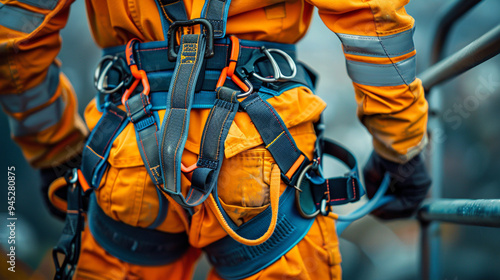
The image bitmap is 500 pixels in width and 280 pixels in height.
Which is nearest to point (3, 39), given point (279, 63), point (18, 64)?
point (18, 64)

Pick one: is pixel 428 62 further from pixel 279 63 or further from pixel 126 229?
pixel 126 229

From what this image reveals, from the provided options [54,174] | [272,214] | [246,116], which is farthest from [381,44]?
[54,174]

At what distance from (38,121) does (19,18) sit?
353 mm

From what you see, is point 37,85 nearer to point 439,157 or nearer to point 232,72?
point 232,72

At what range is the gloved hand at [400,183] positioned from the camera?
109 centimetres

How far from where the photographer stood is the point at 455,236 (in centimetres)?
268

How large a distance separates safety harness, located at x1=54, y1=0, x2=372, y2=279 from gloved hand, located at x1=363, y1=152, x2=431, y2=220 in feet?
0.46

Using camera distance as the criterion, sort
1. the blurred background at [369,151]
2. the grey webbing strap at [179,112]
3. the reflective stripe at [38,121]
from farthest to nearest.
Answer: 1. the blurred background at [369,151]
2. the reflective stripe at [38,121]
3. the grey webbing strap at [179,112]

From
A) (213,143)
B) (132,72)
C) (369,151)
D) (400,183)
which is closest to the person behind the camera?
(213,143)

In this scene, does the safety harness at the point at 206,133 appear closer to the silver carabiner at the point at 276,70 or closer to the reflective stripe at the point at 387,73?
the silver carabiner at the point at 276,70

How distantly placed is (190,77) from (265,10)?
0.79ft

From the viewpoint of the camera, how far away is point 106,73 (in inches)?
40.7

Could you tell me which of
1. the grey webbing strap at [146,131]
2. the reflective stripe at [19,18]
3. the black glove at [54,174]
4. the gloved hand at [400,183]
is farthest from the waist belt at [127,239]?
the gloved hand at [400,183]

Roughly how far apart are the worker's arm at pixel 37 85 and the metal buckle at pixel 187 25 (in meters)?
0.32
